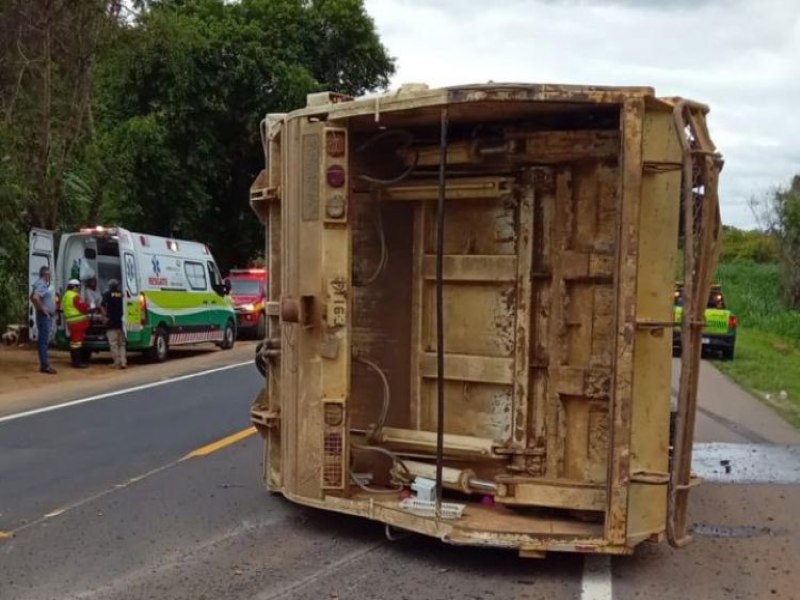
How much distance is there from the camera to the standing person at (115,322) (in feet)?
61.4

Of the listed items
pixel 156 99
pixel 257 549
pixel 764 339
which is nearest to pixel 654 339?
pixel 257 549

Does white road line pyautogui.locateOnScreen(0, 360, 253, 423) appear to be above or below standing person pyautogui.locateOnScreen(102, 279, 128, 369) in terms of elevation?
below

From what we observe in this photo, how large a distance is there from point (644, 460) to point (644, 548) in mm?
999

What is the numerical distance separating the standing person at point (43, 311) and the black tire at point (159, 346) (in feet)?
7.62

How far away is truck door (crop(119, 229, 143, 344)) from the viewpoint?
1870 cm

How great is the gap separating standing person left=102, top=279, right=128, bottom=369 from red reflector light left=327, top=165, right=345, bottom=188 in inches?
523

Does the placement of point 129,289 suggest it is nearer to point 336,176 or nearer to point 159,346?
point 159,346

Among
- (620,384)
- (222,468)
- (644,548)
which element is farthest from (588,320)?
(222,468)

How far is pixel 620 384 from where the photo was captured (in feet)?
18.4

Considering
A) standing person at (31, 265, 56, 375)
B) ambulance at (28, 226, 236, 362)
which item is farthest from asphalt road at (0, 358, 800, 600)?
→ ambulance at (28, 226, 236, 362)

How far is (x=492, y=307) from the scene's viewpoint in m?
6.52

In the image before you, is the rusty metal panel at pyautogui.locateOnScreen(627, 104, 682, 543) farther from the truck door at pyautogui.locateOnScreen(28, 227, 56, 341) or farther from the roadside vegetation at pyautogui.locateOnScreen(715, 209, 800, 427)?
the truck door at pyautogui.locateOnScreen(28, 227, 56, 341)

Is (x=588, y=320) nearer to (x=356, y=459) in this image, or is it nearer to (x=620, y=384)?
(x=620, y=384)

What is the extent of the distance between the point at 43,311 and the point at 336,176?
1299 cm
